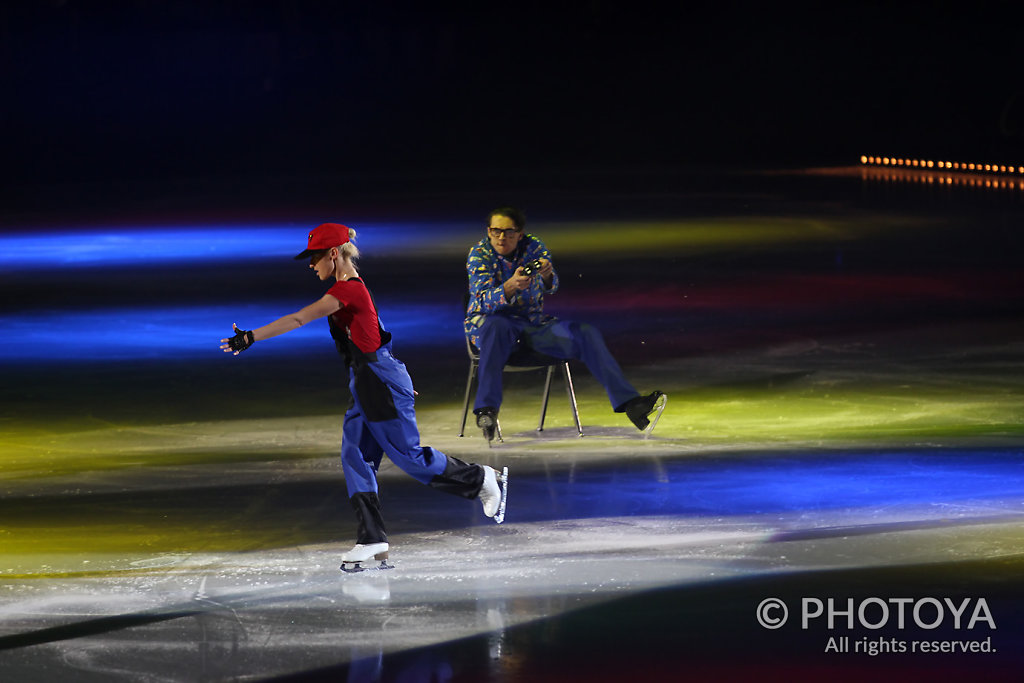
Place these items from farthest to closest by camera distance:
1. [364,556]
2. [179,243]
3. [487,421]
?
[179,243]
[487,421]
[364,556]

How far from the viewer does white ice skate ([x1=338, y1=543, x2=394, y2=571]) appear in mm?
6234

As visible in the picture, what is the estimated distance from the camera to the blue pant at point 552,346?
8.84 m

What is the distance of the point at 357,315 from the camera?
6129 millimetres

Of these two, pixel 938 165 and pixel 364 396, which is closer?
pixel 364 396

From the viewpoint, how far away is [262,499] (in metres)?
7.53

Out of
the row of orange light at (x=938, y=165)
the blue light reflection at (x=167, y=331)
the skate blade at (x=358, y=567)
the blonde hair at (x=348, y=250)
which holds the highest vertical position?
the row of orange light at (x=938, y=165)

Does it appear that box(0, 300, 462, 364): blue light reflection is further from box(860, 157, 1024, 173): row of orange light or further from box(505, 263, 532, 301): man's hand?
box(860, 157, 1024, 173): row of orange light

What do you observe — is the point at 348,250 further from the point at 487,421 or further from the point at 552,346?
the point at 552,346

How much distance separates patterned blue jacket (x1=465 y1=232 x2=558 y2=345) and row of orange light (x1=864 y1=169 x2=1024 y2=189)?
23753 mm

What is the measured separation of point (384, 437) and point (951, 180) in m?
29.1

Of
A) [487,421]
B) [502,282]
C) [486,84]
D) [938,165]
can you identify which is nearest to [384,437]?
[487,421]

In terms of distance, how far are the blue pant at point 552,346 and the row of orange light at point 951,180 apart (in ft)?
78.1

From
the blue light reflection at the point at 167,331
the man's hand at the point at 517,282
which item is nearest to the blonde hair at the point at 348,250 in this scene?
the man's hand at the point at 517,282

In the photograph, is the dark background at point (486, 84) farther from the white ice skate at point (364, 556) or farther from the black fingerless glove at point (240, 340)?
the black fingerless glove at point (240, 340)
